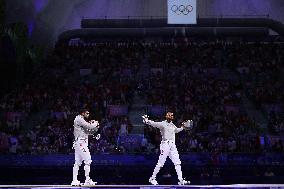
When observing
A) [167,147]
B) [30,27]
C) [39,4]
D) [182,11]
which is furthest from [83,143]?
[39,4]

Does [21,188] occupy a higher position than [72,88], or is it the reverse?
[72,88]

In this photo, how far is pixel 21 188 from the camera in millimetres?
12648

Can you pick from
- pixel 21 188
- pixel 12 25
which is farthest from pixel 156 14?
pixel 21 188

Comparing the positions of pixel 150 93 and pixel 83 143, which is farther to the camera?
pixel 150 93

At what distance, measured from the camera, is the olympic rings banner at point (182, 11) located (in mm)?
33312

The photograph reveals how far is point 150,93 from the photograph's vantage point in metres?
29.4

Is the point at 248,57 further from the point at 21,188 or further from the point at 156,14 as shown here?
the point at 21,188

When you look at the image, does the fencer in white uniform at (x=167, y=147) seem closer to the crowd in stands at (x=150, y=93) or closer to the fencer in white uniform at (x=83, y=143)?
the fencer in white uniform at (x=83, y=143)

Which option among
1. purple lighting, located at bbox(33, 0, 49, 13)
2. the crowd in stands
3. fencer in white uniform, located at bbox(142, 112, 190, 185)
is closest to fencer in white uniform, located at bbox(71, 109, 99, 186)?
fencer in white uniform, located at bbox(142, 112, 190, 185)

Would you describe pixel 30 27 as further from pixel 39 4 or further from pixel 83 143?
pixel 83 143

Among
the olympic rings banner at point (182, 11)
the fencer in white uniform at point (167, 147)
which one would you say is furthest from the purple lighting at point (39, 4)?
the fencer in white uniform at point (167, 147)

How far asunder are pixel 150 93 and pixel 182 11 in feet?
24.7

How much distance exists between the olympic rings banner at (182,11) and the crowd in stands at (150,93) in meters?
2.50

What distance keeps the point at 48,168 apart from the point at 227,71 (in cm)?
1597
